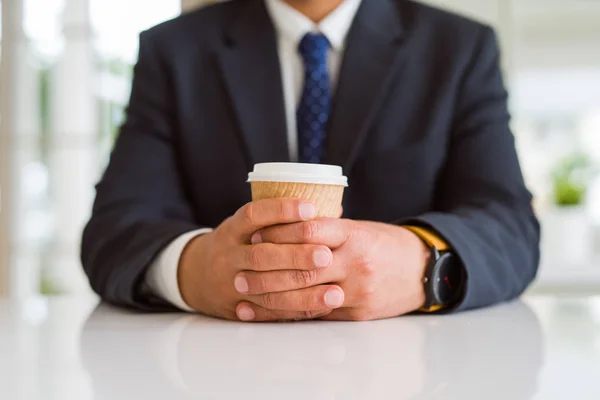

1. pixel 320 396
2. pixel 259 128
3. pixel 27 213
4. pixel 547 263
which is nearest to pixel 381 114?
pixel 259 128

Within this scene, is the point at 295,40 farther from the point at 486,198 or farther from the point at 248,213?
the point at 248,213

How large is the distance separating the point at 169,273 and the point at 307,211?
0.99ft

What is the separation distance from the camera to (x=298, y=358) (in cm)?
68

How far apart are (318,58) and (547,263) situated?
199 cm

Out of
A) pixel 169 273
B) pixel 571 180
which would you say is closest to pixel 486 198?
pixel 169 273

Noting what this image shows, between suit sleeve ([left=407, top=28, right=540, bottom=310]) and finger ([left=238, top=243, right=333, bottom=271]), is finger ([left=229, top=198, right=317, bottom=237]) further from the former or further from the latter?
suit sleeve ([left=407, top=28, right=540, bottom=310])

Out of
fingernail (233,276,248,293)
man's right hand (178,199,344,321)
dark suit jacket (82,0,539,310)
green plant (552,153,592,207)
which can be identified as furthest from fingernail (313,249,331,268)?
green plant (552,153,592,207)

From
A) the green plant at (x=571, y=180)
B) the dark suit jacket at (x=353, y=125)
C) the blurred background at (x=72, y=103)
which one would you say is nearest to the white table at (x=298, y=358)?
the dark suit jacket at (x=353, y=125)

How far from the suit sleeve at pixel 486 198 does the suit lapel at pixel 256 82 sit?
0.37m

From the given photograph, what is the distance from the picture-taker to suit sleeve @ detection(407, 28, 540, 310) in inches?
40.7

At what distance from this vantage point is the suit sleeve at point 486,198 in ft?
3.39

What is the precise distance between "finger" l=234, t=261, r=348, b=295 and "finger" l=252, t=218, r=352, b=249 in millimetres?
38

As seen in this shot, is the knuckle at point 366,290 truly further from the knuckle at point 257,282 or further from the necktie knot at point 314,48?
the necktie knot at point 314,48

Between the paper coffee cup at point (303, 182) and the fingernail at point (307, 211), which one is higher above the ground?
the paper coffee cup at point (303, 182)
